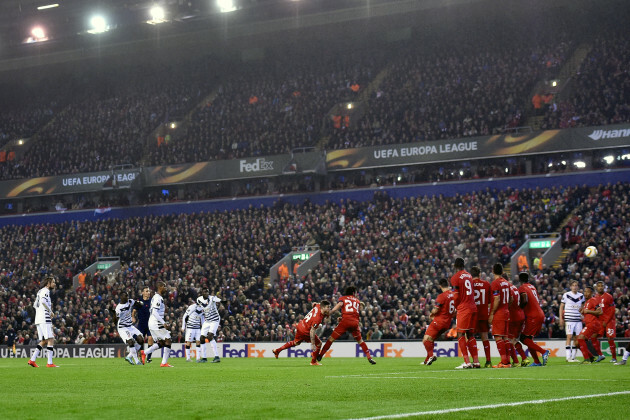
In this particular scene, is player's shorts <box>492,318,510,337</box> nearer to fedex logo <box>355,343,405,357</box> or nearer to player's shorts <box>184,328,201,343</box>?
player's shorts <box>184,328,201,343</box>

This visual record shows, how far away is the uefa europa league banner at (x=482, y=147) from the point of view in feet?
155

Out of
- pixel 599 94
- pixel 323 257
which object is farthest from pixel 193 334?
pixel 599 94

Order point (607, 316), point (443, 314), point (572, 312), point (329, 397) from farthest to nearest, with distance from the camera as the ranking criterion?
point (572, 312), point (607, 316), point (443, 314), point (329, 397)

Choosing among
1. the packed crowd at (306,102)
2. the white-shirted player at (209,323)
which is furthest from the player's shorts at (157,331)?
the packed crowd at (306,102)

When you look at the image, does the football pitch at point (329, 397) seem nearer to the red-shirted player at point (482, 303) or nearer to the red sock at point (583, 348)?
the red-shirted player at point (482, 303)

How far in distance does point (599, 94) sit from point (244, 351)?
25992 mm

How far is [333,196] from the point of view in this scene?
179 feet

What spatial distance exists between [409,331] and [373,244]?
1013 cm

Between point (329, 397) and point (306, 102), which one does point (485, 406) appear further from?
point (306, 102)

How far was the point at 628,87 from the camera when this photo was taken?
4869 centimetres

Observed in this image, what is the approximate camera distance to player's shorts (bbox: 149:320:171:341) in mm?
24703

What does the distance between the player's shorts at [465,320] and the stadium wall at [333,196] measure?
3046 cm

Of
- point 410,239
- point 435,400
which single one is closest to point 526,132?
point 410,239

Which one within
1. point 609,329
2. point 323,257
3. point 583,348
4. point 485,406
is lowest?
point 485,406
